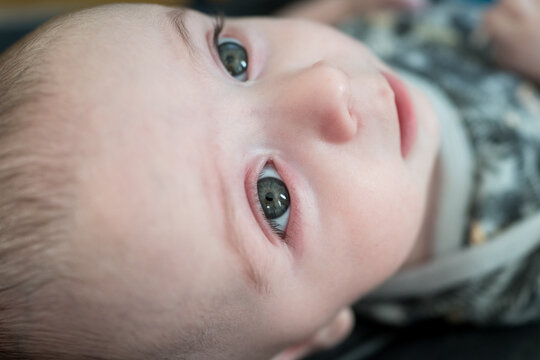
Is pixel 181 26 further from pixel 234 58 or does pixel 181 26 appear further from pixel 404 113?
pixel 404 113

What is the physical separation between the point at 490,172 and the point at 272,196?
51 cm

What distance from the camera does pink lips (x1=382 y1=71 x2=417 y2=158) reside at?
34.0 inches

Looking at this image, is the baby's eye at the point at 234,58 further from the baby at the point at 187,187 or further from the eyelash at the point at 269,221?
the eyelash at the point at 269,221

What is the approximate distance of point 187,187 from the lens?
0.66m

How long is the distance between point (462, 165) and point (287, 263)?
18.7 inches

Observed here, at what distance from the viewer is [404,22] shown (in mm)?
1338

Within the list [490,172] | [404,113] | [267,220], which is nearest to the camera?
[267,220]

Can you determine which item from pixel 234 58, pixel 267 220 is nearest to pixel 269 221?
pixel 267 220

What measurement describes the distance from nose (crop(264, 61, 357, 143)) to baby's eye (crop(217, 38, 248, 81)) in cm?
9

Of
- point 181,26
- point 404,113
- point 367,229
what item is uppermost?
point 181,26

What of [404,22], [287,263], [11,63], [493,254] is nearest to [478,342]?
[493,254]

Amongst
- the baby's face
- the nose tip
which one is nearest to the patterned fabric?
the baby's face

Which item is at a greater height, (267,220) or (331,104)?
(331,104)

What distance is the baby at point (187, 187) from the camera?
25.0 inches
